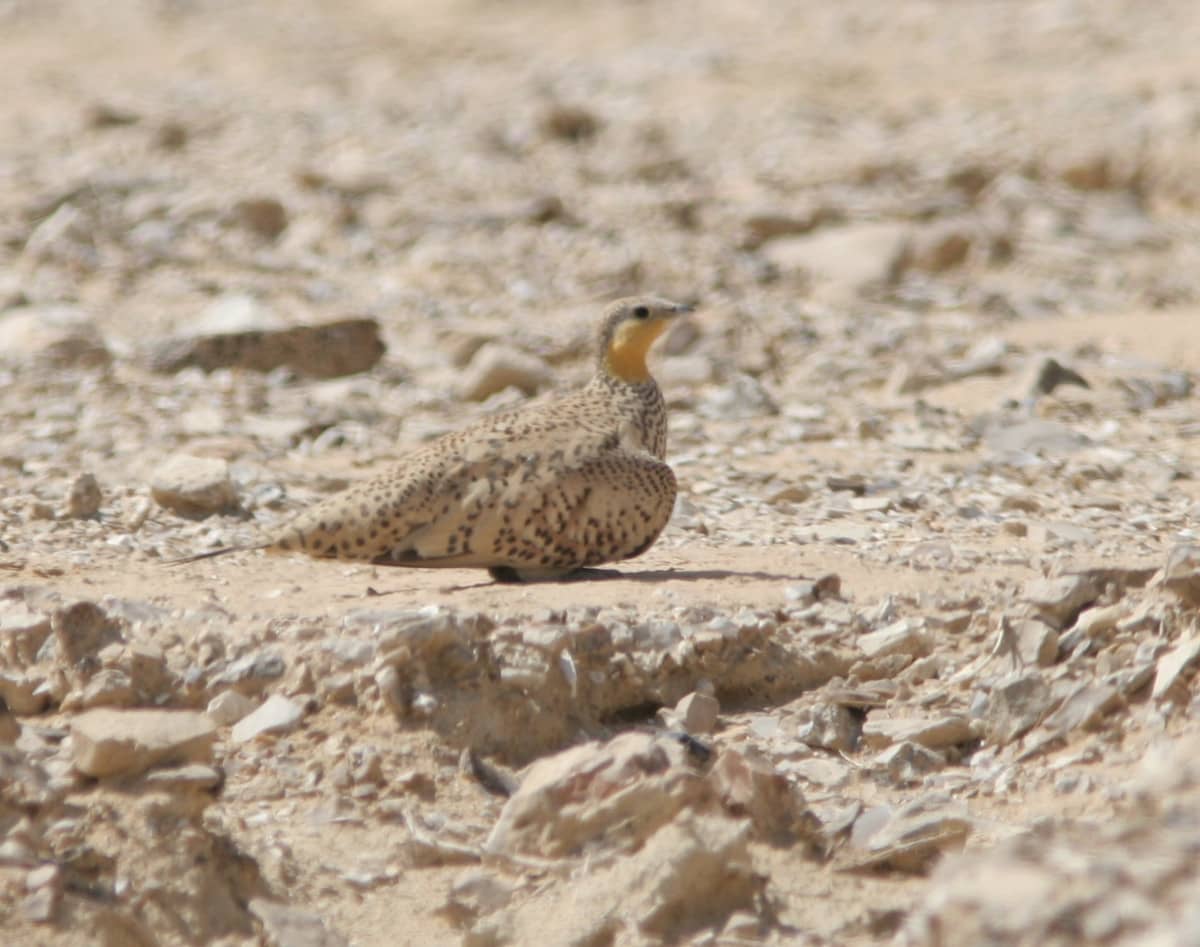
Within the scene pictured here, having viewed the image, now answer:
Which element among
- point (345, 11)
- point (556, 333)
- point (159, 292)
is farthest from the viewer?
point (345, 11)

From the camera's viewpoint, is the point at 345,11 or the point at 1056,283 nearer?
the point at 1056,283

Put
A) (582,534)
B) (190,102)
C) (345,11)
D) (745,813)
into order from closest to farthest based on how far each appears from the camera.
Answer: (745,813), (582,534), (190,102), (345,11)

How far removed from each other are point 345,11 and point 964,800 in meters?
16.0

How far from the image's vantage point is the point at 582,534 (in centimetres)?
627

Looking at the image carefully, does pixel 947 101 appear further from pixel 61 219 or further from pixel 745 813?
pixel 745 813

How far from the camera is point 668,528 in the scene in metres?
7.33

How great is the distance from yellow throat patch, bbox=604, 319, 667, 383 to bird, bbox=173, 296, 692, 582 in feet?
1.85

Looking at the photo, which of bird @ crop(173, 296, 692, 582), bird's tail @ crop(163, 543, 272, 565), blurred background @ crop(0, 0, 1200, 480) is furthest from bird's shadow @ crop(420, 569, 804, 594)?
blurred background @ crop(0, 0, 1200, 480)

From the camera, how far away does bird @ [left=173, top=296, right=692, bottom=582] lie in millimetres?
6168

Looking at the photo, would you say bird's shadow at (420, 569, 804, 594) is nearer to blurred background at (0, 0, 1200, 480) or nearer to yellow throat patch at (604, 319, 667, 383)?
yellow throat patch at (604, 319, 667, 383)

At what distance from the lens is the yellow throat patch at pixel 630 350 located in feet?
23.2

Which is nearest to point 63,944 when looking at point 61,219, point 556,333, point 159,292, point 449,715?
point 449,715

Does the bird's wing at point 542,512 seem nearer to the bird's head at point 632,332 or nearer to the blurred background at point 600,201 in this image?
the bird's head at point 632,332

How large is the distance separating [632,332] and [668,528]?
762 mm
